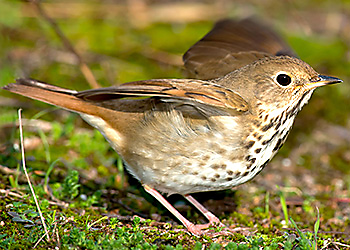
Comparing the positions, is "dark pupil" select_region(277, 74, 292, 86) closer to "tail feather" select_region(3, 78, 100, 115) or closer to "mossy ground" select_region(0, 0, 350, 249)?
"mossy ground" select_region(0, 0, 350, 249)

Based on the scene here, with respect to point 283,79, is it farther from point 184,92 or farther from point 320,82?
point 184,92

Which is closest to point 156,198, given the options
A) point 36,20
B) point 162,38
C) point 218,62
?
point 218,62

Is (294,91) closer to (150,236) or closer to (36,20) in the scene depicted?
(150,236)

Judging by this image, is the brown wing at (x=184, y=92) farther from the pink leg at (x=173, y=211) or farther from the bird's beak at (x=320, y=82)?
the pink leg at (x=173, y=211)

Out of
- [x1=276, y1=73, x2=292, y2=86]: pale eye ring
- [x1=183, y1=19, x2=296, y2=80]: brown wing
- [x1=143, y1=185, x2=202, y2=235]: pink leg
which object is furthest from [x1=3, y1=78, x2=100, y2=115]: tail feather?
[x1=276, y1=73, x2=292, y2=86]: pale eye ring

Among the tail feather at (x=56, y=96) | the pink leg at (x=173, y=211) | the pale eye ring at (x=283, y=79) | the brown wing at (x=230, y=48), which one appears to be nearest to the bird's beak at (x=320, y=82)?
the pale eye ring at (x=283, y=79)

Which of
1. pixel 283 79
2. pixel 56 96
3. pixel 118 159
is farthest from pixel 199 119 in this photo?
pixel 118 159
